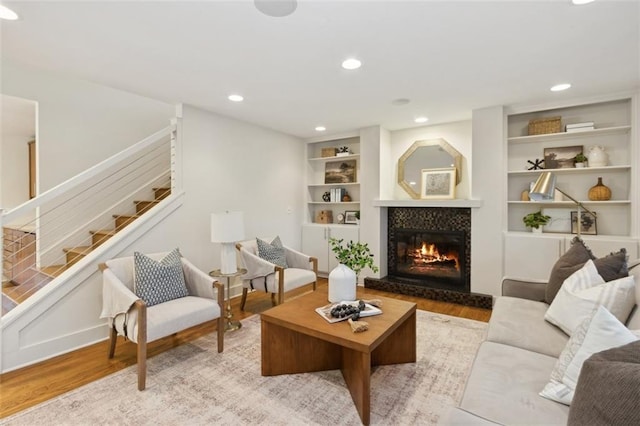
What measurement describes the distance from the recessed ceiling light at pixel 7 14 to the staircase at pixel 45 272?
6.15 feet

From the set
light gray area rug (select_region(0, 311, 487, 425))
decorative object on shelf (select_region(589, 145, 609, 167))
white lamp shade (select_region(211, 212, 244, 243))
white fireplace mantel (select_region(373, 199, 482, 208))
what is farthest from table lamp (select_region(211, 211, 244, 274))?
decorative object on shelf (select_region(589, 145, 609, 167))

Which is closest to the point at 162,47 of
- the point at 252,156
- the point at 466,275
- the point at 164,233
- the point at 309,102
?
the point at 309,102

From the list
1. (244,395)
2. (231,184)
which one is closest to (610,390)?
(244,395)

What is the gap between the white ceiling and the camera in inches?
72.6

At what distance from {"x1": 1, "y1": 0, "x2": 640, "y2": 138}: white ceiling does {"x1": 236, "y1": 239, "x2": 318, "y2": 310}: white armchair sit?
1756 millimetres

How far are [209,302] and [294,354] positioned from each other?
848 mm

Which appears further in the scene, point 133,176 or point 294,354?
point 133,176

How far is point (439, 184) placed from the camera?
4.41m

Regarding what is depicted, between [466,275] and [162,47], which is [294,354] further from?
[466,275]

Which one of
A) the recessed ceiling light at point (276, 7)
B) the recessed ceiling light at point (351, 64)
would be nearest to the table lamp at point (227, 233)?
the recessed ceiling light at point (351, 64)

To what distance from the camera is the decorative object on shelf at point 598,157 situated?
3342mm

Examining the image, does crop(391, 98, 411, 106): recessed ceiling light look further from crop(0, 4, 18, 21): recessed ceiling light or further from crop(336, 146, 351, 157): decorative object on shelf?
crop(0, 4, 18, 21): recessed ceiling light

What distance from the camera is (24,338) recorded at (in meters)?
2.35

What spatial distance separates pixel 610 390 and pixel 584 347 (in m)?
0.52
